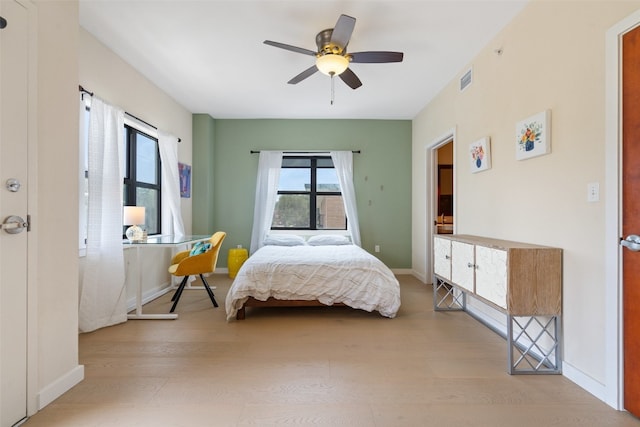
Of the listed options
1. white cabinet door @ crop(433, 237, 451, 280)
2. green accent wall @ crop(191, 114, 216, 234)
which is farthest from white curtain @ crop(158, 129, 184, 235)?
white cabinet door @ crop(433, 237, 451, 280)

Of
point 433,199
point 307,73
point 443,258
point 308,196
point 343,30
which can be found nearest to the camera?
point 343,30

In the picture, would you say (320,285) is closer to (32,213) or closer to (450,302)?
(450,302)

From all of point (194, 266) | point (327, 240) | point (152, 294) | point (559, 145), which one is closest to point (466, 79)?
point (559, 145)

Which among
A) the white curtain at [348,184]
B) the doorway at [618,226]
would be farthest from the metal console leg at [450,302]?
the white curtain at [348,184]

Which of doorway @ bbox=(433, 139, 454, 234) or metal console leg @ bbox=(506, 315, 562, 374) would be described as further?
doorway @ bbox=(433, 139, 454, 234)

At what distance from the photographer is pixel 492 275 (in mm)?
2199

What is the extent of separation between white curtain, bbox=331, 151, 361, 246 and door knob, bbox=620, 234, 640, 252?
3.65m

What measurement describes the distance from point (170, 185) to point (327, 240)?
233 cm

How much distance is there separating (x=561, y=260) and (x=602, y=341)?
0.49 meters

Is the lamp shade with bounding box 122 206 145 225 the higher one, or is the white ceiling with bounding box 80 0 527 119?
the white ceiling with bounding box 80 0 527 119

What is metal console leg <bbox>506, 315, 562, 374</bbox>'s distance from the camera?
2.01m

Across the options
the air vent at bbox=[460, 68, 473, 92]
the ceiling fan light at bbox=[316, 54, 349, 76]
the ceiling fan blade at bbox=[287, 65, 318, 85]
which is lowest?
the ceiling fan light at bbox=[316, 54, 349, 76]

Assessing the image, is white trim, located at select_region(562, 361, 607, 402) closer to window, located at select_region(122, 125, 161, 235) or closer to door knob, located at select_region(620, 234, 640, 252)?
door knob, located at select_region(620, 234, 640, 252)

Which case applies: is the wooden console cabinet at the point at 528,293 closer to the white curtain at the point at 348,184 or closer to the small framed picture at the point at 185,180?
the white curtain at the point at 348,184
